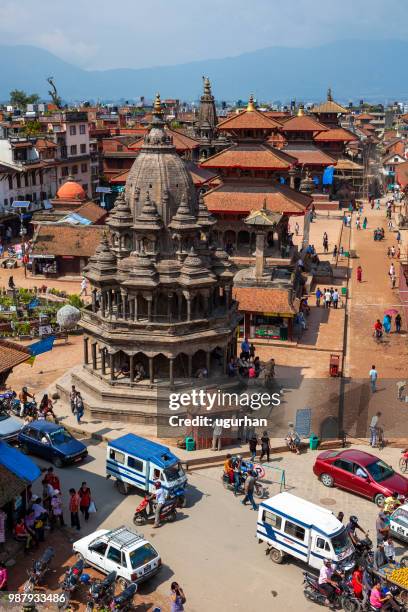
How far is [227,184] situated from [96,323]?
23.7 meters

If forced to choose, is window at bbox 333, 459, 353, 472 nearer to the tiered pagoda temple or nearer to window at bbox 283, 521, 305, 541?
window at bbox 283, 521, 305, 541

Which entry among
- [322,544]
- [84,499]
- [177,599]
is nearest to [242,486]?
[84,499]

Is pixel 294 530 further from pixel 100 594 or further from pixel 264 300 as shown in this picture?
pixel 264 300

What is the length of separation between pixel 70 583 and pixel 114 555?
1308mm

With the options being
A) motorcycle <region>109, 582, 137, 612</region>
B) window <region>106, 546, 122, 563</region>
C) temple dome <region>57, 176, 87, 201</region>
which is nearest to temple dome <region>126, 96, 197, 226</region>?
window <region>106, 546, 122, 563</region>

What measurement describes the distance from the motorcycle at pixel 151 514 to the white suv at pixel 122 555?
2634mm

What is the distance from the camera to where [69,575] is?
1762 cm

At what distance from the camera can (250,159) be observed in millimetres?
50219

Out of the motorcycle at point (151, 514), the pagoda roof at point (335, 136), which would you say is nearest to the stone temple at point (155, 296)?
the motorcycle at point (151, 514)

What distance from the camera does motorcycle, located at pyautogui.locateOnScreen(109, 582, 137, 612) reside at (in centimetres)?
1658

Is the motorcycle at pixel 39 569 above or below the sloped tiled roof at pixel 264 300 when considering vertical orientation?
below

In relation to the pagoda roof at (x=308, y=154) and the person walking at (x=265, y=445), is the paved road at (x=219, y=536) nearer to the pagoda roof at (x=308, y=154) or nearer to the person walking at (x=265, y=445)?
the person walking at (x=265, y=445)

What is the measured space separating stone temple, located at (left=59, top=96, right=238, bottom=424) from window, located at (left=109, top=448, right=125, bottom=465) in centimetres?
570

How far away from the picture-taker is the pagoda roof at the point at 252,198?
1919 inches
